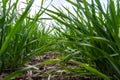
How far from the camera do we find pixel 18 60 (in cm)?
138

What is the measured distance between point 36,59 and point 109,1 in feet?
3.02

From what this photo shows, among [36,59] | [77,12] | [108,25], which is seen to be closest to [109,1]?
[108,25]

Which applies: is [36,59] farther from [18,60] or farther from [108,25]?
[108,25]

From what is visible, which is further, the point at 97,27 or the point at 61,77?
the point at 61,77

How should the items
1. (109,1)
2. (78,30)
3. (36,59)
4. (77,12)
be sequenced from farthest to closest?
(36,59) < (77,12) < (78,30) < (109,1)

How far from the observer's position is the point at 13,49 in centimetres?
139

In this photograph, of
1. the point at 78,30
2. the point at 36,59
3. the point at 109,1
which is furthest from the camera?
the point at 36,59

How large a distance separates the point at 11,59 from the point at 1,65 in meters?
0.12

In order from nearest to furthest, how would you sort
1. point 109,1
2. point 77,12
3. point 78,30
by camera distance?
point 109,1 → point 78,30 → point 77,12

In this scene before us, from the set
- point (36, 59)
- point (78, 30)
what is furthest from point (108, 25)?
point (36, 59)

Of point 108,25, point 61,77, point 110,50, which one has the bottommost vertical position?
point 61,77

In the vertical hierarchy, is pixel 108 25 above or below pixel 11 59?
above

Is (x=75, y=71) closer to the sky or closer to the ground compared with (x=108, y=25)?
closer to the ground

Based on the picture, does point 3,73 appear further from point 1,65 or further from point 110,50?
point 110,50
